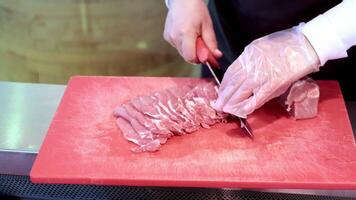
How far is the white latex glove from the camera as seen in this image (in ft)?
4.32

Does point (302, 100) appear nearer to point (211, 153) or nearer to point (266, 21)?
point (211, 153)

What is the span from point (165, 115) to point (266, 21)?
0.51m

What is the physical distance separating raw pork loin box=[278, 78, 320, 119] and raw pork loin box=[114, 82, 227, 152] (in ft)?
0.54

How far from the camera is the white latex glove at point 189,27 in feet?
4.32

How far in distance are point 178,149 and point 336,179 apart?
34 centimetres

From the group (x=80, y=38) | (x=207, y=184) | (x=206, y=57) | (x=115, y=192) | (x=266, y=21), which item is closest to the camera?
(x=207, y=184)

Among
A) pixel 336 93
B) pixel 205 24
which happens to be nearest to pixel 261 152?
pixel 336 93

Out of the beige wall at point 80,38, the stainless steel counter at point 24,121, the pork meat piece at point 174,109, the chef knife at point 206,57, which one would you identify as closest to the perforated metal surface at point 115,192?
the stainless steel counter at point 24,121

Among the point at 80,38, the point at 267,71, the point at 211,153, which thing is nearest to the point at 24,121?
the point at 211,153

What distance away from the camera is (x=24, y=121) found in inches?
46.9

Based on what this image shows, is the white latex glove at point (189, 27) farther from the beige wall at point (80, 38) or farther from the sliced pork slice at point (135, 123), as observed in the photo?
the beige wall at point (80, 38)

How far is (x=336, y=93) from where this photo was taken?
50.6 inches

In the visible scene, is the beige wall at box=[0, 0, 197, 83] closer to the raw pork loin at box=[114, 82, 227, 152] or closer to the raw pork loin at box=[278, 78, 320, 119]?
the raw pork loin at box=[114, 82, 227, 152]

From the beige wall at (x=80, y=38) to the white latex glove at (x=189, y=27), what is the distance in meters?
0.56
